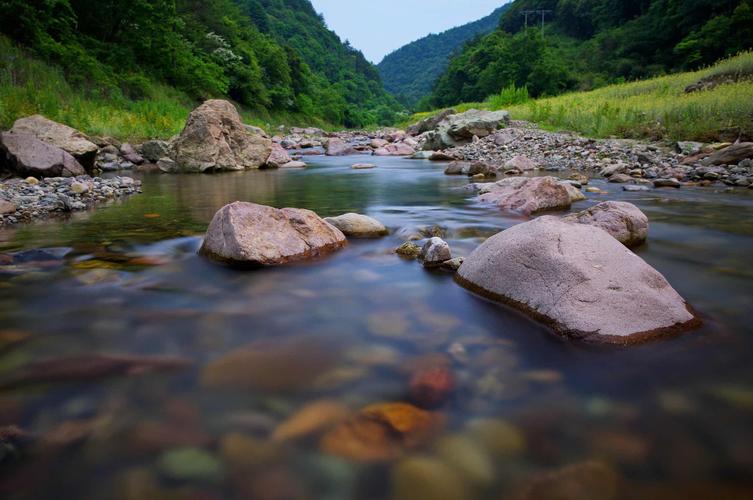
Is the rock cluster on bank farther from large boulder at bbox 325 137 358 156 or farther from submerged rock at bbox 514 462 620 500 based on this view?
large boulder at bbox 325 137 358 156

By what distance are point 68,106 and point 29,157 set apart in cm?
677

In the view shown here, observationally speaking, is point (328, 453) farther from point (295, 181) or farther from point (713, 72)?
point (713, 72)

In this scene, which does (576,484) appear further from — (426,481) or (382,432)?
(382,432)

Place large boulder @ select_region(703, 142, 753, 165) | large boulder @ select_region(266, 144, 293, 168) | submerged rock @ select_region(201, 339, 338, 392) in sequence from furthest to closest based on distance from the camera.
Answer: large boulder @ select_region(266, 144, 293, 168)
large boulder @ select_region(703, 142, 753, 165)
submerged rock @ select_region(201, 339, 338, 392)

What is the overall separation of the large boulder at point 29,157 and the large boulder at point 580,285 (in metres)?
8.16

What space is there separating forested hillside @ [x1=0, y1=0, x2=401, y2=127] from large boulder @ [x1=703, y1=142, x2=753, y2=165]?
1979cm

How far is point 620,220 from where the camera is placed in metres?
4.11

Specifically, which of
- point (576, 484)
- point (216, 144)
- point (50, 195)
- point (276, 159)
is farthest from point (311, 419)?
point (276, 159)

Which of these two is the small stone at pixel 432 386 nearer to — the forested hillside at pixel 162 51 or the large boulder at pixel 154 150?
the large boulder at pixel 154 150

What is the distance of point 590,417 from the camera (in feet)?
5.62

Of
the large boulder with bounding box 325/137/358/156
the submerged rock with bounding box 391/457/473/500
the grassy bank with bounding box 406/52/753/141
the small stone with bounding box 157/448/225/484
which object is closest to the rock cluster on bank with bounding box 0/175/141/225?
the small stone with bounding box 157/448/225/484

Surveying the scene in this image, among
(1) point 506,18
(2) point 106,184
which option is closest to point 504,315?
(2) point 106,184

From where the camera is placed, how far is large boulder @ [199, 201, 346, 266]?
3.57 metres

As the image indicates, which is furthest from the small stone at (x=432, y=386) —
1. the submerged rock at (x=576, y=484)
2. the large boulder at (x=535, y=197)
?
the large boulder at (x=535, y=197)
